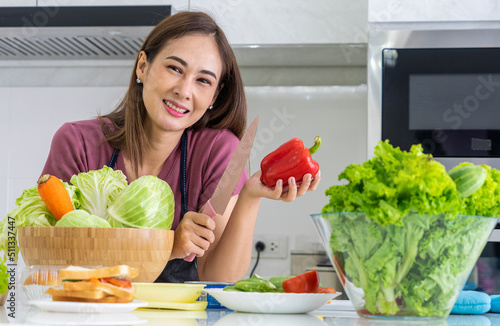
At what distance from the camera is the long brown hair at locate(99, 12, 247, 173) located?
155cm

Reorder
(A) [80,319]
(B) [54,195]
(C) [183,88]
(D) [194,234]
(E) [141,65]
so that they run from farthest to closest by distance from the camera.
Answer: (E) [141,65], (C) [183,88], (D) [194,234], (B) [54,195], (A) [80,319]

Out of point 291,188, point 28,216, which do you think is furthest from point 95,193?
point 291,188

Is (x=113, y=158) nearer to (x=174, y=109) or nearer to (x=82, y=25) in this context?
(x=174, y=109)

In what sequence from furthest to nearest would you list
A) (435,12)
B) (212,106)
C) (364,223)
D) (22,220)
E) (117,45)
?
(117,45) → (435,12) → (212,106) → (22,220) → (364,223)

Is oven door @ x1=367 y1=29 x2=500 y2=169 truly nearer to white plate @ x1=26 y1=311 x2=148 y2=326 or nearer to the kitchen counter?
the kitchen counter

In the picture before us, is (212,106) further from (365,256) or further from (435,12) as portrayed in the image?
(365,256)

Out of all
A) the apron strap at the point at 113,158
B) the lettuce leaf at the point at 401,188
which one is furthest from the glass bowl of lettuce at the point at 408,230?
the apron strap at the point at 113,158

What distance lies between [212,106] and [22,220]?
820mm

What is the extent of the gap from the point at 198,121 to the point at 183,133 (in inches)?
2.2

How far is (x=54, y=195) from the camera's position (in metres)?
0.83

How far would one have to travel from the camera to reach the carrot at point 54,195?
0.82 meters

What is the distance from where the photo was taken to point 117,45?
7.13ft

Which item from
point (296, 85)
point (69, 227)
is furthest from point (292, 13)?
point (69, 227)

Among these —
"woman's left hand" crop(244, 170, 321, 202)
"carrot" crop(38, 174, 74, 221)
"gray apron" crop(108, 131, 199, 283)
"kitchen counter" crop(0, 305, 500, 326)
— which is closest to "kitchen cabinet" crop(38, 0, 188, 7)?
"gray apron" crop(108, 131, 199, 283)
